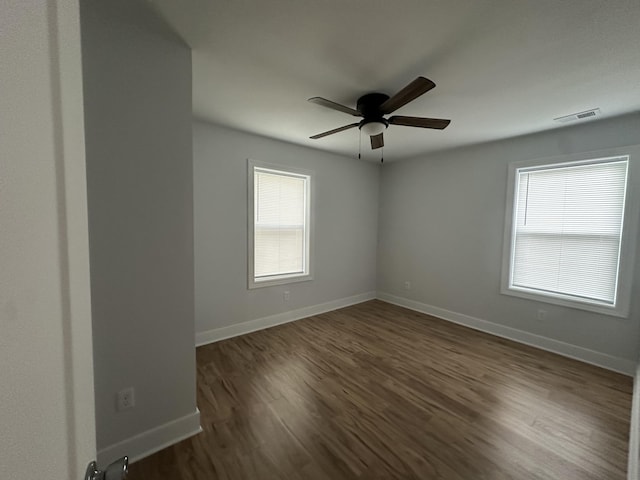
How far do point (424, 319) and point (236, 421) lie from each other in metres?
2.94

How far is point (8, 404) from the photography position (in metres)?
0.31

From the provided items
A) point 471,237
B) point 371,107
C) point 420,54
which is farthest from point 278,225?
point 471,237

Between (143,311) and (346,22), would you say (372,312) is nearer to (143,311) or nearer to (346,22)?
(143,311)

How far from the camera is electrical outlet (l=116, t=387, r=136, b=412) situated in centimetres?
145

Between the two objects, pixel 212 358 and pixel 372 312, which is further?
pixel 372 312

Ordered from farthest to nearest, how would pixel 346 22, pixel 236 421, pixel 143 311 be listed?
pixel 236 421 < pixel 143 311 < pixel 346 22

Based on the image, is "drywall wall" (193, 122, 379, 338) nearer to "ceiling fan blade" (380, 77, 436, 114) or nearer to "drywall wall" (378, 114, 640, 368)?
"drywall wall" (378, 114, 640, 368)

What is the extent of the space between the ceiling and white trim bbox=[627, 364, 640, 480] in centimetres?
233

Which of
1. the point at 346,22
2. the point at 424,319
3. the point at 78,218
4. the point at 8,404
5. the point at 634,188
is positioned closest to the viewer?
the point at 8,404

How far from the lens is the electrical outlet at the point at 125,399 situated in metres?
1.45

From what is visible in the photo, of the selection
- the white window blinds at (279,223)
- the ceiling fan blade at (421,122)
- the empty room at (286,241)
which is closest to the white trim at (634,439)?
the empty room at (286,241)

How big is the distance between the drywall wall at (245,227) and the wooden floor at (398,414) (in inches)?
21.8

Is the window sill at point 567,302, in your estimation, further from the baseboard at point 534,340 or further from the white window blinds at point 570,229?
the baseboard at point 534,340

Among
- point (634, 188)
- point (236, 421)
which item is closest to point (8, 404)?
point (236, 421)
